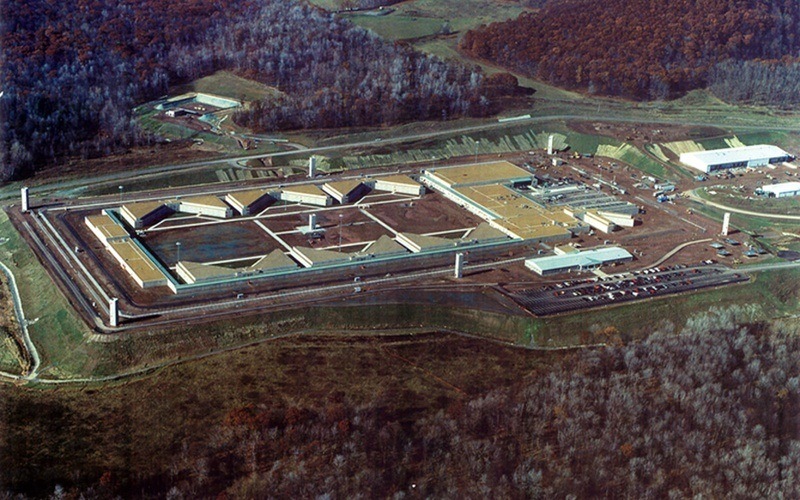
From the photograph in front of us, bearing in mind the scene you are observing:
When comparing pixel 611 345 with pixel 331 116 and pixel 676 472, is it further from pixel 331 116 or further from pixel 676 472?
pixel 331 116

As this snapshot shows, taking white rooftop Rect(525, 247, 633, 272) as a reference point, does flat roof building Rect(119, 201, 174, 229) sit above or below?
above

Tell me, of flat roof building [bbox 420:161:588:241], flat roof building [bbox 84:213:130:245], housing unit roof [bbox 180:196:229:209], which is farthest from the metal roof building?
flat roof building [bbox 84:213:130:245]

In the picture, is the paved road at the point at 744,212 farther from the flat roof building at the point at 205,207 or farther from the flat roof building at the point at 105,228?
the flat roof building at the point at 105,228

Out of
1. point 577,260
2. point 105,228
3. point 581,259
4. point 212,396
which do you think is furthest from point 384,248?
point 212,396

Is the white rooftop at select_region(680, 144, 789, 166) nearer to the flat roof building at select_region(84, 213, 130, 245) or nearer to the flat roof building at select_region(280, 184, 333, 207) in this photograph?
the flat roof building at select_region(280, 184, 333, 207)

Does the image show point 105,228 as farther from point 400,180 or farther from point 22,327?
point 400,180

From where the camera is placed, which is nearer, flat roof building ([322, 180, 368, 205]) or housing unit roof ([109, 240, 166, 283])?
housing unit roof ([109, 240, 166, 283])
